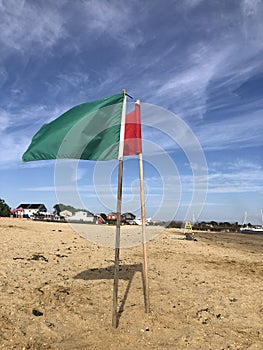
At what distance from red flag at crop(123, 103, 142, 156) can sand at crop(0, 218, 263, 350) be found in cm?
394

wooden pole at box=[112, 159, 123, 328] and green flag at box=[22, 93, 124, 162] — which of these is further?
green flag at box=[22, 93, 124, 162]

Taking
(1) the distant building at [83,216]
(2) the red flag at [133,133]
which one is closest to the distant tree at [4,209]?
(1) the distant building at [83,216]

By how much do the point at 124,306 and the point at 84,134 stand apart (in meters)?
4.50

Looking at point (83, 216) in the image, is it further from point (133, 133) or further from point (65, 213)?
point (133, 133)

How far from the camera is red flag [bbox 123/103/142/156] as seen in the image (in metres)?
7.55

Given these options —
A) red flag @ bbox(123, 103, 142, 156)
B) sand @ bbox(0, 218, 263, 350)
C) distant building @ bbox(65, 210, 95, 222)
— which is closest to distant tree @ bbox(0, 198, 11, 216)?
distant building @ bbox(65, 210, 95, 222)

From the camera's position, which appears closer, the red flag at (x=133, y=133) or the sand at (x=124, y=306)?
the sand at (x=124, y=306)

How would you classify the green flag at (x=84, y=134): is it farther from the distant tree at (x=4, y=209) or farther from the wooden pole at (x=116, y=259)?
the distant tree at (x=4, y=209)

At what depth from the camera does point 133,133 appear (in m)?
7.62

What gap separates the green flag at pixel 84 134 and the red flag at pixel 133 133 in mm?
300

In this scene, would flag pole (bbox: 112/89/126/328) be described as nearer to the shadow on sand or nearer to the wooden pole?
the wooden pole

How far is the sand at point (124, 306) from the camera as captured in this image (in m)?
6.15

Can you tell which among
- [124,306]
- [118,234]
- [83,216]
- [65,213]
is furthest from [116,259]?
[65,213]

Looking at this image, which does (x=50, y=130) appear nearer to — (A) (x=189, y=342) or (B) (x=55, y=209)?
(A) (x=189, y=342)
